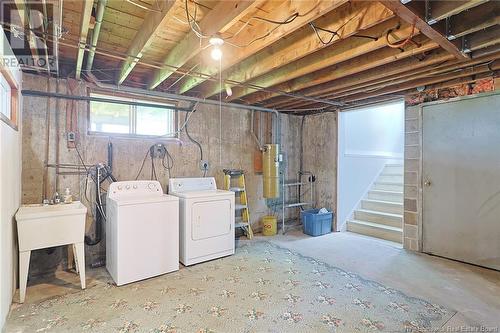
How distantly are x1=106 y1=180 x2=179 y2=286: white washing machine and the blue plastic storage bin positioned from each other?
2.42 m

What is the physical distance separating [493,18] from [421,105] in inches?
78.6

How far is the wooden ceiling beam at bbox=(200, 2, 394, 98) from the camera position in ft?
6.33

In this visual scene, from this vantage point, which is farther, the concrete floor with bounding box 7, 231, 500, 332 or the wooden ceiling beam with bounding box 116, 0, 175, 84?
the concrete floor with bounding box 7, 231, 500, 332

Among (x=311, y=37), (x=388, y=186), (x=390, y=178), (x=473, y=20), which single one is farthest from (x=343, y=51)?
(x=390, y=178)

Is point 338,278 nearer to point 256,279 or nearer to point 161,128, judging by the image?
point 256,279

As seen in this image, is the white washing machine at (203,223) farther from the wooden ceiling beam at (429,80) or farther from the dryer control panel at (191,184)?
the wooden ceiling beam at (429,80)

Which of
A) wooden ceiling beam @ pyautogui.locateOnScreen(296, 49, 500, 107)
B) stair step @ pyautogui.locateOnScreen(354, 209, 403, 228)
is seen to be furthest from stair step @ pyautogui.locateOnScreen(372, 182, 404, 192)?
wooden ceiling beam @ pyautogui.locateOnScreen(296, 49, 500, 107)

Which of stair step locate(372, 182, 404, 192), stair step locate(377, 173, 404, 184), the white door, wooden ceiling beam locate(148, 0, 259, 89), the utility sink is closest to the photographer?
wooden ceiling beam locate(148, 0, 259, 89)

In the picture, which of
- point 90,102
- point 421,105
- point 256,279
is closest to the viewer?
point 256,279

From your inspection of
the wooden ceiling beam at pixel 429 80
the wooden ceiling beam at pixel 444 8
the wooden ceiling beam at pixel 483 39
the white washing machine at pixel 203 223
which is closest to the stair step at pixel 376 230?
the wooden ceiling beam at pixel 429 80

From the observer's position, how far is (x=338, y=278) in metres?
2.96

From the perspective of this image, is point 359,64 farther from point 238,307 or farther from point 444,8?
point 238,307

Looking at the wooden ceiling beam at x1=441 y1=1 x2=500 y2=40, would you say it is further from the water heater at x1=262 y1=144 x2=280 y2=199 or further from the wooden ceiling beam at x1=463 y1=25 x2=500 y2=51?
the water heater at x1=262 y1=144 x2=280 y2=199

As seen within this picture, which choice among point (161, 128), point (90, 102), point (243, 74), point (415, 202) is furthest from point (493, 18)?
point (90, 102)
